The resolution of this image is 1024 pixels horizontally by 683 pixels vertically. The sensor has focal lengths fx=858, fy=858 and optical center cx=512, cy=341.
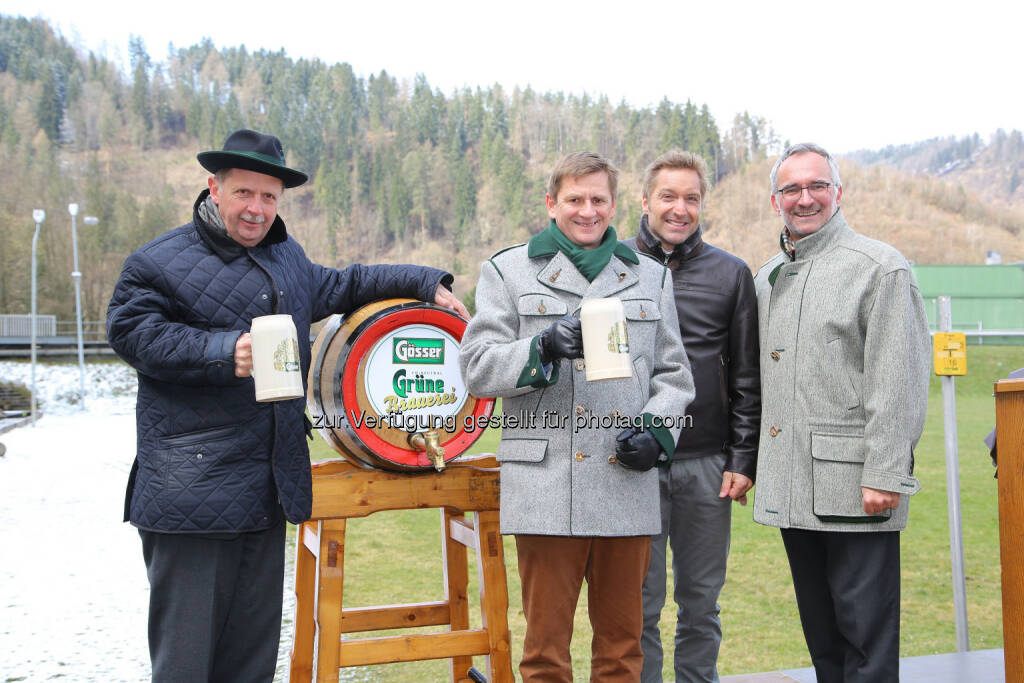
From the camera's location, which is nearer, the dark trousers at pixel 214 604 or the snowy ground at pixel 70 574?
the dark trousers at pixel 214 604

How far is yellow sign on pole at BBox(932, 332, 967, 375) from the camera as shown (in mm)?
4742

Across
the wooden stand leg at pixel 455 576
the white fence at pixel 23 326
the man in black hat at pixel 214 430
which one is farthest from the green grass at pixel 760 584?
the white fence at pixel 23 326

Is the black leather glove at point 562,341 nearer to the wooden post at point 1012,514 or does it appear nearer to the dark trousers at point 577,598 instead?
the dark trousers at point 577,598

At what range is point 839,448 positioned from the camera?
278cm

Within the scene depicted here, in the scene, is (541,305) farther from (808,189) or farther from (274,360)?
(808,189)

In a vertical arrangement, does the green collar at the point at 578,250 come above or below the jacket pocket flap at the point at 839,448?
above

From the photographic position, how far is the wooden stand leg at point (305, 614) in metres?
2.93

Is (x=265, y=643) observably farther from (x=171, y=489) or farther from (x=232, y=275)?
(x=232, y=275)

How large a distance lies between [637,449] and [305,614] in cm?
133

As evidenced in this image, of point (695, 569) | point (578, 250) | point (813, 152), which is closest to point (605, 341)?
point (578, 250)

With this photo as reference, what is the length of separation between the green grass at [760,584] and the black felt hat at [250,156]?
3.17m

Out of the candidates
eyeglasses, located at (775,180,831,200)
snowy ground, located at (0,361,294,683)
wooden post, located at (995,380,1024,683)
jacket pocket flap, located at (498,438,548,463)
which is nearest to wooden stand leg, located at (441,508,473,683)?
jacket pocket flap, located at (498,438,548,463)

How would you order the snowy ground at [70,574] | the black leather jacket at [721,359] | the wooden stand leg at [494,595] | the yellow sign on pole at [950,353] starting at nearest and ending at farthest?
the wooden stand leg at [494,595] → the black leather jacket at [721,359] → the yellow sign on pole at [950,353] → the snowy ground at [70,574]

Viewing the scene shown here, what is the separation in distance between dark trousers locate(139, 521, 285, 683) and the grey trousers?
54.1 inches
